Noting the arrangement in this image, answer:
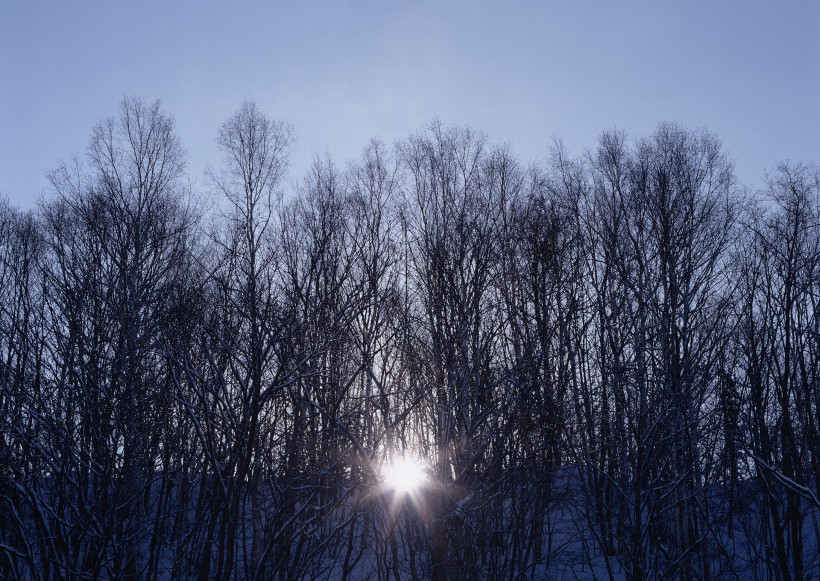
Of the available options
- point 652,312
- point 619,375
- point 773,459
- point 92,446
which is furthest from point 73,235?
point 773,459

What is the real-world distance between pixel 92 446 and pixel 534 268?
8.43 metres

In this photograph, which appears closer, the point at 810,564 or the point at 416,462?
the point at 416,462

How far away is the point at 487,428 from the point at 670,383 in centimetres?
418

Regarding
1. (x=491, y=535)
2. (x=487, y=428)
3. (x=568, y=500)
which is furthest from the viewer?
(x=568, y=500)

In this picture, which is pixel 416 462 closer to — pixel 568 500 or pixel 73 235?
pixel 568 500

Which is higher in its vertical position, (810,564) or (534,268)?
(534,268)

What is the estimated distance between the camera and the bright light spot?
10234 mm

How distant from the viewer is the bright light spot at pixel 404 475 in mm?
10234

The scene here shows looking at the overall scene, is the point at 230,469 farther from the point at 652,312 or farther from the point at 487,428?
the point at 652,312

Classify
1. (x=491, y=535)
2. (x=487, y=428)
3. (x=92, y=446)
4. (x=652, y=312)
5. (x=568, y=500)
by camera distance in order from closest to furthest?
1. (x=92, y=446)
2. (x=487, y=428)
3. (x=491, y=535)
4. (x=652, y=312)
5. (x=568, y=500)

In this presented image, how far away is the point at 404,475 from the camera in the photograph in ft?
35.1

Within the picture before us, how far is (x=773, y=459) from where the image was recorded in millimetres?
16094

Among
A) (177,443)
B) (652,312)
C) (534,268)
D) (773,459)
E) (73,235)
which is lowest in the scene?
(773,459)

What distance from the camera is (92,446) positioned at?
30.9 ft
